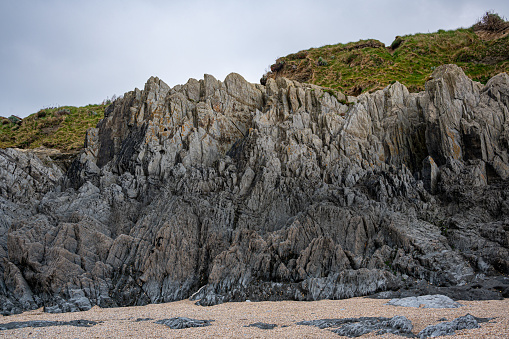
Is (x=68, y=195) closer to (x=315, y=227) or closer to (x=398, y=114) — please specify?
(x=315, y=227)

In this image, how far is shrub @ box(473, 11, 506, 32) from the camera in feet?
187

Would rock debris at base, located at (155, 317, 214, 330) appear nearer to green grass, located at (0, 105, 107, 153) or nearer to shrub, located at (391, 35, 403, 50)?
green grass, located at (0, 105, 107, 153)

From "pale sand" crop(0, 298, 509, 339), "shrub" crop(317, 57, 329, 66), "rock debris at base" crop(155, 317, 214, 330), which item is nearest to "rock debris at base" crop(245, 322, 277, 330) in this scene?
"pale sand" crop(0, 298, 509, 339)

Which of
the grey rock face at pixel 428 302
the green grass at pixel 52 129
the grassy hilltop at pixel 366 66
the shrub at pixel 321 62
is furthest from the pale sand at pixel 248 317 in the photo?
the shrub at pixel 321 62

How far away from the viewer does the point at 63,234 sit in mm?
24828

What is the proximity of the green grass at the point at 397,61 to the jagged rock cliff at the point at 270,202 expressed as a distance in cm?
1559

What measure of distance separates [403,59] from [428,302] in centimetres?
4979

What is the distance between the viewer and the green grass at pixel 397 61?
158ft

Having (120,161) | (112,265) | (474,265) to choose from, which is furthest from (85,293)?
(474,265)

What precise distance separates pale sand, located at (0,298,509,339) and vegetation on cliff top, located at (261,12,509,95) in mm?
35659

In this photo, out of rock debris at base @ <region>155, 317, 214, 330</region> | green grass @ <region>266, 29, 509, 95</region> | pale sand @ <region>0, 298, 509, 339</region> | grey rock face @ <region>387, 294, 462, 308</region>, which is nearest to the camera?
pale sand @ <region>0, 298, 509, 339</region>

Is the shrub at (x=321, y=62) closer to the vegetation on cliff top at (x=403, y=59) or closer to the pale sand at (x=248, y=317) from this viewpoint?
the vegetation on cliff top at (x=403, y=59)

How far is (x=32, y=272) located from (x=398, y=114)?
112 feet

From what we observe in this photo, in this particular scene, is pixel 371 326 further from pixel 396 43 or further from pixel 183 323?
pixel 396 43
